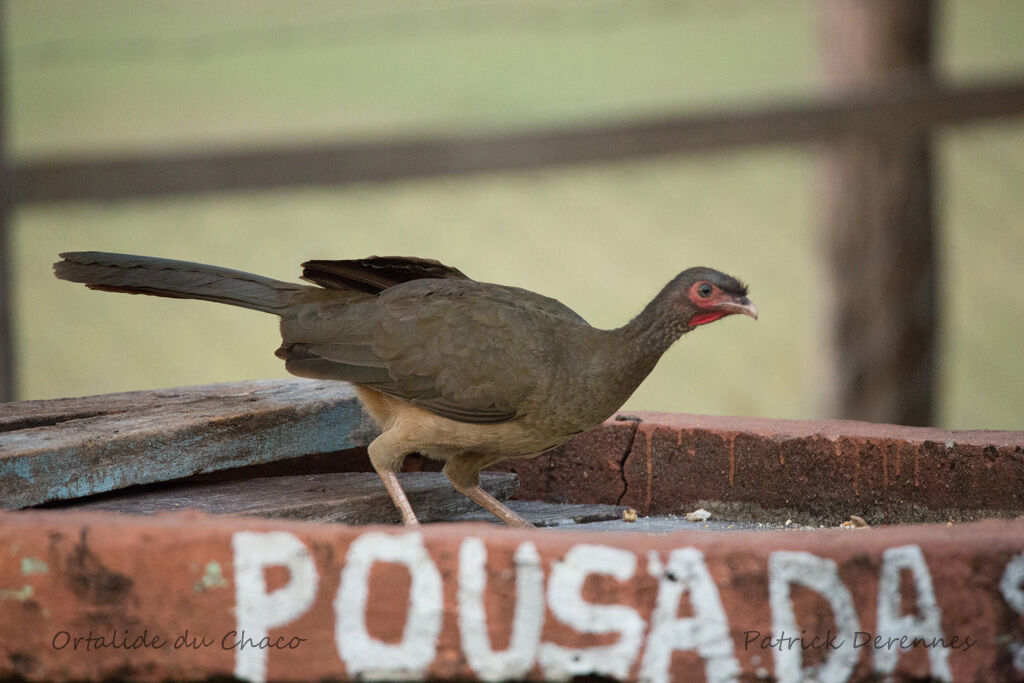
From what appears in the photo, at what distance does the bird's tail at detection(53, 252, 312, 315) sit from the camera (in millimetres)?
3396

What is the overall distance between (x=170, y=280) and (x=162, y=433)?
1.44 ft

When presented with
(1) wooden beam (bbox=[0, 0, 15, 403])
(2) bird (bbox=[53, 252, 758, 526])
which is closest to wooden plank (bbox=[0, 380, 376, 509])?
(2) bird (bbox=[53, 252, 758, 526])

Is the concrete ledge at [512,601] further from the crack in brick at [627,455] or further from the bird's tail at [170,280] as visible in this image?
the crack in brick at [627,455]

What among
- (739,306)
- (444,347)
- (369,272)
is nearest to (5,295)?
(369,272)

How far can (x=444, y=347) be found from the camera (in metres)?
3.23

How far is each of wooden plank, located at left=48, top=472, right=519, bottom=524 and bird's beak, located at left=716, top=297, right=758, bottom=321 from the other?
891 millimetres

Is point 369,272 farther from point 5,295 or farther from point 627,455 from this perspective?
point 5,295

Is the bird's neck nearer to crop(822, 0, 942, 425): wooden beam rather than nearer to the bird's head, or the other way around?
the bird's head

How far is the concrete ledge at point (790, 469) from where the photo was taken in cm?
329

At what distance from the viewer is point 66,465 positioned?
116 inches

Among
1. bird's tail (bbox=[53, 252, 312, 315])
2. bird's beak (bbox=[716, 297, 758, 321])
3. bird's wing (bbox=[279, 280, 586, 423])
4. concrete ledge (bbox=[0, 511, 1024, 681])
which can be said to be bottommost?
concrete ledge (bbox=[0, 511, 1024, 681])

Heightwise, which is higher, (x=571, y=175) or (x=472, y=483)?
(x=571, y=175)

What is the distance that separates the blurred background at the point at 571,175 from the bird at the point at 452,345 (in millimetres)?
2671

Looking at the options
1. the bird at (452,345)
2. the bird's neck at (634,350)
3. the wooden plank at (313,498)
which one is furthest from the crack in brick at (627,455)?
the bird's neck at (634,350)
